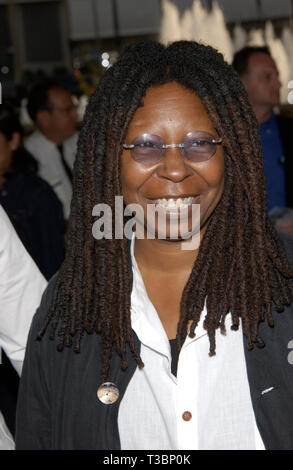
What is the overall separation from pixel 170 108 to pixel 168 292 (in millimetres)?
528

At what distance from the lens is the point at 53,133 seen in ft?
18.4

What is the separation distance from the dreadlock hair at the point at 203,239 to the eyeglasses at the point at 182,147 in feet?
0.16

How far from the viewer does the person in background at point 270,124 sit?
13.6 feet

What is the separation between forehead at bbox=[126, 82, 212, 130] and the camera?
1.74 meters

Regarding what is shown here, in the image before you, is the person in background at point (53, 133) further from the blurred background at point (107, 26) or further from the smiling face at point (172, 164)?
the blurred background at point (107, 26)

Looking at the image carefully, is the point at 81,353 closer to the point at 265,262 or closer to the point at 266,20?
the point at 265,262

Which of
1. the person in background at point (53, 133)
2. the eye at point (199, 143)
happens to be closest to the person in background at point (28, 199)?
the person in background at point (53, 133)

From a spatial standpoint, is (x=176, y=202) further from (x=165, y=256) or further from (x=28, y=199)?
(x=28, y=199)

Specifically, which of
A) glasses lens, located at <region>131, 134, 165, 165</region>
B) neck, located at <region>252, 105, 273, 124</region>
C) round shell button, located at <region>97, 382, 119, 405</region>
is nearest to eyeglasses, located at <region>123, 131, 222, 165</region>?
glasses lens, located at <region>131, 134, 165, 165</region>

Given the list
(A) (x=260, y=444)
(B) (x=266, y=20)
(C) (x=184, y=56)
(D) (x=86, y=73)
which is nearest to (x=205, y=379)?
(A) (x=260, y=444)

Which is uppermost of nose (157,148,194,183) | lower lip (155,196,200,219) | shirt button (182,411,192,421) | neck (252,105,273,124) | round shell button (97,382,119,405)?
neck (252,105,273,124)

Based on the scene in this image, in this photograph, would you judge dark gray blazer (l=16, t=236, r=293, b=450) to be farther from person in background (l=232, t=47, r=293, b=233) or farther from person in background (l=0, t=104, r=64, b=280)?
person in background (l=232, t=47, r=293, b=233)

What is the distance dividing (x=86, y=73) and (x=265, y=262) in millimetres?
8472

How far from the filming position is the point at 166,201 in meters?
1.77
